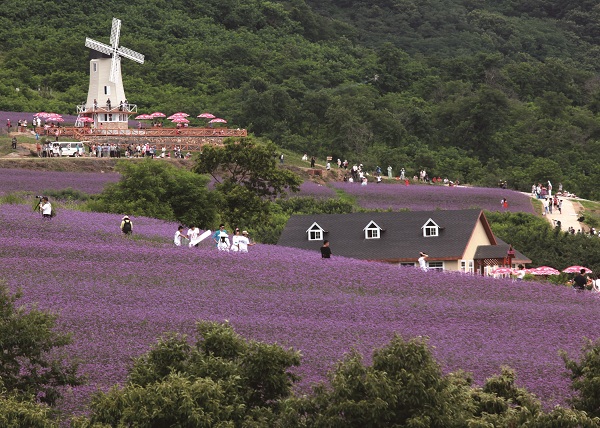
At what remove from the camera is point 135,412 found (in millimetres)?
25938

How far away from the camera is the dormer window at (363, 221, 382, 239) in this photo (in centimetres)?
6769

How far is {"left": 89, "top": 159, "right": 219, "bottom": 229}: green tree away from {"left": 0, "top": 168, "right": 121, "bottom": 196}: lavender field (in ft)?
30.6

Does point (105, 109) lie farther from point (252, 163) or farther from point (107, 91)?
point (252, 163)

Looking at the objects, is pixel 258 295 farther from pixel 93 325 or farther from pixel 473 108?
pixel 473 108

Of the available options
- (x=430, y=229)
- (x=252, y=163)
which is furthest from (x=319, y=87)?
(x=430, y=229)

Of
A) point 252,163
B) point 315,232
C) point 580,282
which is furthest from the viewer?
point 252,163

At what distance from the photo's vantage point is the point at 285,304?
1532 inches

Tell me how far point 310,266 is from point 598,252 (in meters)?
31.7

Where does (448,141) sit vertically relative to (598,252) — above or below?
above

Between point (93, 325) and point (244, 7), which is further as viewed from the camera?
point (244, 7)

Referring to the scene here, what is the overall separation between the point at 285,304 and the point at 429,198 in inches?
2231

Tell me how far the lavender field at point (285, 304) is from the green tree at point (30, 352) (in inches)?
21.3

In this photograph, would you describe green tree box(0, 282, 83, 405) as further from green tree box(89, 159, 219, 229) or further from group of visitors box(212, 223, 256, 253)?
green tree box(89, 159, 219, 229)

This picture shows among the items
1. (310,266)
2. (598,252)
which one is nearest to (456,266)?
(598,252)
